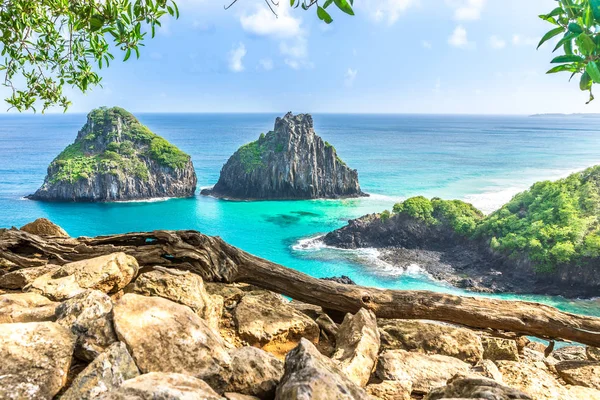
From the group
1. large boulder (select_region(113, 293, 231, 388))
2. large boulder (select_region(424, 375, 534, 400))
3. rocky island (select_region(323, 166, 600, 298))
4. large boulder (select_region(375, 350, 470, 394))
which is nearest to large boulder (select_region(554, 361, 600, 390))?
large boulder (select_region(375, 350, 470, 394))

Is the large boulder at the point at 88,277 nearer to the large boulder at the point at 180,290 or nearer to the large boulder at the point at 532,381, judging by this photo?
the large boulder at the point at 180,290

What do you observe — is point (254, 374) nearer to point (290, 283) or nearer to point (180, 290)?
point (180, 290)

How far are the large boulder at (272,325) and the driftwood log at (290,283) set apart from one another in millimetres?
527

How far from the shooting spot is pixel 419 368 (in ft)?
17.5

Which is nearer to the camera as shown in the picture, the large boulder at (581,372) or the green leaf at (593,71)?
the green leaf at (593,71)

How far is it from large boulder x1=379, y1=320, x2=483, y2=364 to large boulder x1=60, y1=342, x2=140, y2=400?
153 inches

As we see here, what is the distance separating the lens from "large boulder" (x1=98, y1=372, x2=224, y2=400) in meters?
2.74

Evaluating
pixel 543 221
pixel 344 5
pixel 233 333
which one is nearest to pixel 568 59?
pixel 344 5

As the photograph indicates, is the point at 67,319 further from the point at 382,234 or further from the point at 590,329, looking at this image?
the point at 382,234

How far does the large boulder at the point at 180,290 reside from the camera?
18.5 feet

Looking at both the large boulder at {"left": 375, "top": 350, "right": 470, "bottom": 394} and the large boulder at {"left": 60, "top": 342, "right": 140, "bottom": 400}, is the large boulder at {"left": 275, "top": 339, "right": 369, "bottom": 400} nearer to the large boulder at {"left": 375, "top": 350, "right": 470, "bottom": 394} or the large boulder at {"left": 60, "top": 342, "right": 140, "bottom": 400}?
the large boulder at {"left": 60, "top": 342, "right": 140, "bottom": 400}

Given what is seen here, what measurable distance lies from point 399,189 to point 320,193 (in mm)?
17260

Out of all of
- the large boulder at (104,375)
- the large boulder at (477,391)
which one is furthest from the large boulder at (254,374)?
the large boulder at (477,391)

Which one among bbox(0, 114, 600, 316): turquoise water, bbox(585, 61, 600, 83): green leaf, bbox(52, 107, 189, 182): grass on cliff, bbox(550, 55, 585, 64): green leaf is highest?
bbox(550, 55, 585, 64): green leaf
